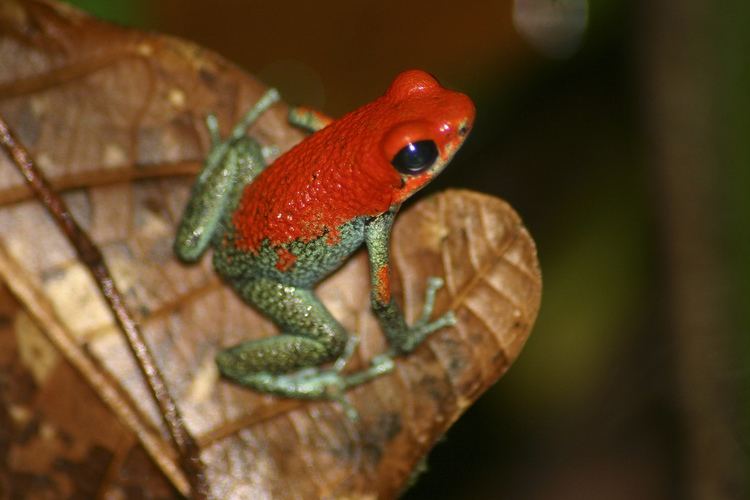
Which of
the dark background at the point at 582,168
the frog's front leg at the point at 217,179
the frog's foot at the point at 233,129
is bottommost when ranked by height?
the dark background at the point at 582,168

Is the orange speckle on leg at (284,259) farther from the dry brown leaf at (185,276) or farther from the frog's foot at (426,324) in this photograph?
the frog's foot at (426,324)

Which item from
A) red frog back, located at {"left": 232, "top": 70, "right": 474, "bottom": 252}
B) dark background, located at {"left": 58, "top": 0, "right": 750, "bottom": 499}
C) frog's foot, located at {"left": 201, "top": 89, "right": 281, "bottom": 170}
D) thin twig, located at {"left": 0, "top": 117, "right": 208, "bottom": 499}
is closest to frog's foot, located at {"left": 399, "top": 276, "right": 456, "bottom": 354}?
red frog back, located at {"left": 232, "top": 70, "right": 474, "bottom": 252}

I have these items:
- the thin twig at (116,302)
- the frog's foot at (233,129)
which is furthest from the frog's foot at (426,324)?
the frog's foot at (233,129)

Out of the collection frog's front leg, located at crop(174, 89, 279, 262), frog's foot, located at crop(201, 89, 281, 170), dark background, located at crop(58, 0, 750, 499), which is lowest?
dark background, located at crop(58, 0, 750, 499)

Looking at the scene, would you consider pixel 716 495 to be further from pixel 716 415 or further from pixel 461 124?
pixel 461 124

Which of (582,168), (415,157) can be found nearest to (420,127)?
(415,157)

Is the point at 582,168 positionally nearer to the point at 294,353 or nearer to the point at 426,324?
the point at 426,324

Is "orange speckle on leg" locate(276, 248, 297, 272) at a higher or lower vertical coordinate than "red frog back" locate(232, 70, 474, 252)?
lower

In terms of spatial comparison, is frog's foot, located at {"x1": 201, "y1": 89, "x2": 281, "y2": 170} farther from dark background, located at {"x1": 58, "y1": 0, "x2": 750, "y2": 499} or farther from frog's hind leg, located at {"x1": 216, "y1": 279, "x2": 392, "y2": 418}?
dark background, located at {"x1": 58, "y1": 0, "x2": 750, "y2": 499}

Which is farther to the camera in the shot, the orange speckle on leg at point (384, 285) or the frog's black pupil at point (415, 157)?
the orange speckle on leg at point (384, 285)

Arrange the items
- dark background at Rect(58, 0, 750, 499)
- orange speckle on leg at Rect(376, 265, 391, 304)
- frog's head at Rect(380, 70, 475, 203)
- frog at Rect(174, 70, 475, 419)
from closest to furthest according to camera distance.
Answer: frog's head at Rect(380, 70, 475, 203), frog at Rect(174, 70, 475, 419), orange speckle on leg at Rect(376, 265, 391, 304), dark background at Rect(58, 0, 750, 499)
